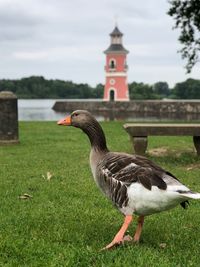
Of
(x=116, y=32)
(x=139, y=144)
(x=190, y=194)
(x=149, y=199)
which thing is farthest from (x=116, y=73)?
(x=190, y=194)

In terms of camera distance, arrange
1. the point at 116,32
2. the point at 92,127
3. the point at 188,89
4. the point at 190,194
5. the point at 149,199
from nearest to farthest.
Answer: the point at 190,194
the point at 149,199
the point at 92,127
the point at 116,32
the point at 188,89

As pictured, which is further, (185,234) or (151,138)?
(151,138)

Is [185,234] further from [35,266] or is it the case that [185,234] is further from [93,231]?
[35,266]

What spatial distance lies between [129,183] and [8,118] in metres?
10.4

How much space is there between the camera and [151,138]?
16594 mm

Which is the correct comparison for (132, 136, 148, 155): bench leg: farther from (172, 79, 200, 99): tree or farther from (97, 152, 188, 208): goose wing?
(172, 79, 200, 99): tree

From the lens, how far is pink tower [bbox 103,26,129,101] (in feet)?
239

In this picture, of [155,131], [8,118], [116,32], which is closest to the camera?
[155,131]

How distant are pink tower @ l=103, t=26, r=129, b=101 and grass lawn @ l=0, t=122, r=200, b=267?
63.8 m

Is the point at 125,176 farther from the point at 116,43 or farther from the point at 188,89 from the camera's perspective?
the point at 188,89

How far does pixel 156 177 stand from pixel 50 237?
4.82ft

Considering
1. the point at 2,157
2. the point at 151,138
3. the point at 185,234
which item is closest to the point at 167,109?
the point at 151,138

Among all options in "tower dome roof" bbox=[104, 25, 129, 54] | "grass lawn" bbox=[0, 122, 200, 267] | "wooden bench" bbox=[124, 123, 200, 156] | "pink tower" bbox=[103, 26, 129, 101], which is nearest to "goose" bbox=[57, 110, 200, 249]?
"grass lawn" bbox=[0, 122, 200, 267]

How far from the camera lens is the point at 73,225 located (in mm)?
5398
